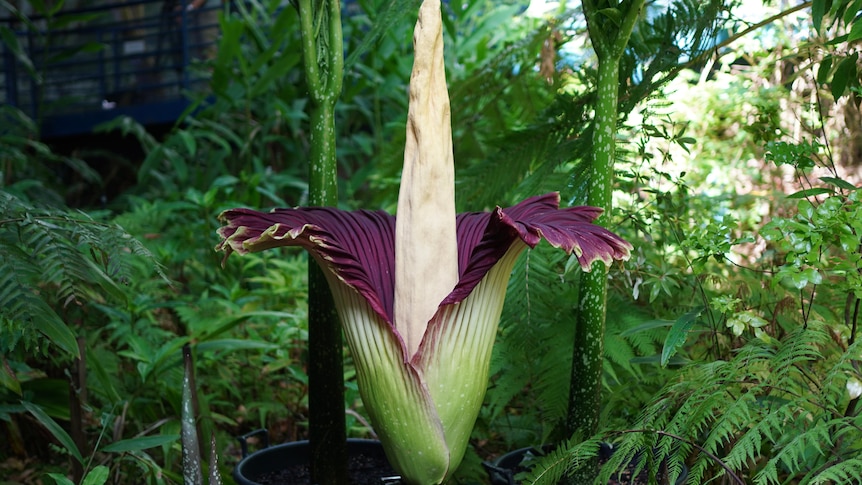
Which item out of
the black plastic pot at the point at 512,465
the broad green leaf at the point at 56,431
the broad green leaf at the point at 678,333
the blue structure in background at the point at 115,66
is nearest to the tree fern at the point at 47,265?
the broad green leaf at the point at 56,431

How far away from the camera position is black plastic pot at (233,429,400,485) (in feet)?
4.07

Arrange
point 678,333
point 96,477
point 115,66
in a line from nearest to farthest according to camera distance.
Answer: point 678,333
point 96,477
point 115,66

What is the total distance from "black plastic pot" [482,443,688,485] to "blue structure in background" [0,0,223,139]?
3.15m

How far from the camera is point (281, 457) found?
1.31 metres

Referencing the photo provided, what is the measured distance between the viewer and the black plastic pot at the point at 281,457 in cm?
124

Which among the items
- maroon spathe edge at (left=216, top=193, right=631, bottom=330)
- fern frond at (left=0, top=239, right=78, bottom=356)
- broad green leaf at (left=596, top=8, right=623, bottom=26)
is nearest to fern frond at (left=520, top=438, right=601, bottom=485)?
maroon spathe edge at (left=216, top=193, right=631, bottom=330)

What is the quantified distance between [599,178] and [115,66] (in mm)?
4981

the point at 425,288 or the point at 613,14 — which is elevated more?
the point at 613,14

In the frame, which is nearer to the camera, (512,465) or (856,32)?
(856,32)

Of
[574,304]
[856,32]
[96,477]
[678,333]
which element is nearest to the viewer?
[856,32]

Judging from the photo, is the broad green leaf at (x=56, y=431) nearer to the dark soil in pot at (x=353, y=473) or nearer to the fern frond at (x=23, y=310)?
the fern frond at (x=23, y=310)

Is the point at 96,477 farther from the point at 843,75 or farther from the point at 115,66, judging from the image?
the point at 115,66

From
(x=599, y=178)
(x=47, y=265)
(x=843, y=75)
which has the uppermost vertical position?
(x=843, y=75)

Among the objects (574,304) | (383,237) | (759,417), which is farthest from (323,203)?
(759,417)
